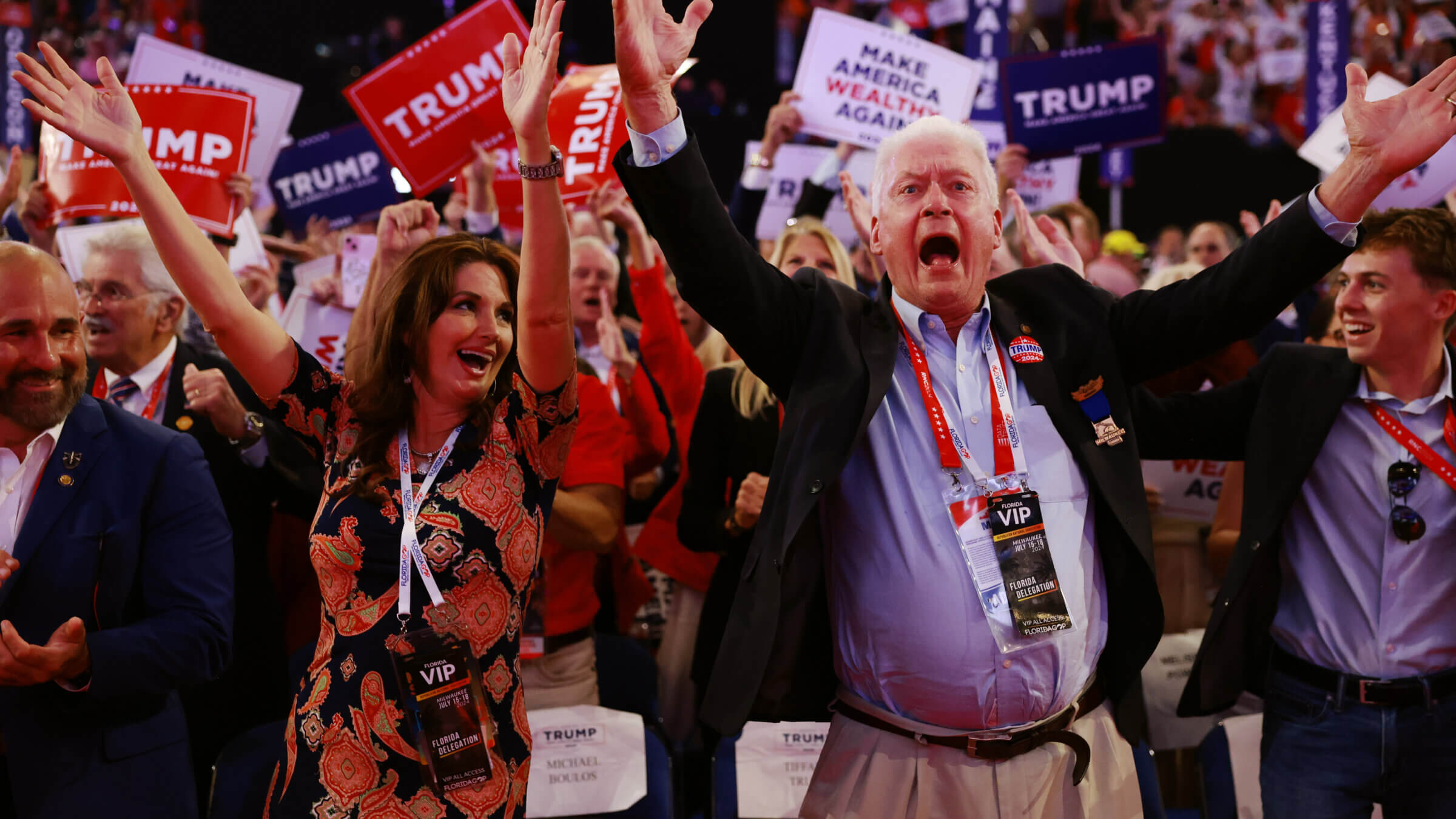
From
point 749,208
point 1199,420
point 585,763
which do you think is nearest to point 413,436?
point 585,763

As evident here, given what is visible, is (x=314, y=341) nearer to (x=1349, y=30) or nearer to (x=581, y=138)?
(x=581, y=138)

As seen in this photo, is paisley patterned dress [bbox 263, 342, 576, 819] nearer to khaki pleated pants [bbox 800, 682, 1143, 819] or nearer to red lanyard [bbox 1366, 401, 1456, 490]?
khaki pleated pants [bbox 800, 682, 1143, 819]

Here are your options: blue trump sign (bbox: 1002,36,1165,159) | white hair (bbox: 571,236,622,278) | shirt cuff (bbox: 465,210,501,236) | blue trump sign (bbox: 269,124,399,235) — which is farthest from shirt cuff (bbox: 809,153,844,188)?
blue trump sign (bbox: 269,124,399,235)

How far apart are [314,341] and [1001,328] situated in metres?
2.73

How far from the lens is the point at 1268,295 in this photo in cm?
195

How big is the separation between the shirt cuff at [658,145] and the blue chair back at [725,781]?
176cm

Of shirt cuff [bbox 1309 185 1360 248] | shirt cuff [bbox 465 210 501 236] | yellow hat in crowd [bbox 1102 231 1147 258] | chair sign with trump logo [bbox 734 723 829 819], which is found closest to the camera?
shirt cuff [bbox 1309 185 1360 248]

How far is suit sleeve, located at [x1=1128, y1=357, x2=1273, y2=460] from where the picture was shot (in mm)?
2605

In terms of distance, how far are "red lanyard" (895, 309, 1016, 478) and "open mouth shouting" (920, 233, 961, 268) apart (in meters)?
0.12

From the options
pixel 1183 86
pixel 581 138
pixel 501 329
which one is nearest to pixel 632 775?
pixel 501 329

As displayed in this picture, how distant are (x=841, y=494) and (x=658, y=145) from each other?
2.21 feet

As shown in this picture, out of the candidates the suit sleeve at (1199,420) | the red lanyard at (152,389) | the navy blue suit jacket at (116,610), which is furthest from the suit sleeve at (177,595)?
the suit sleeve at (1199,420)

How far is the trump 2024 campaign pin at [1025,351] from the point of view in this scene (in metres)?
2.08

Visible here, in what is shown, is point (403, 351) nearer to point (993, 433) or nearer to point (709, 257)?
point (709, 257)
